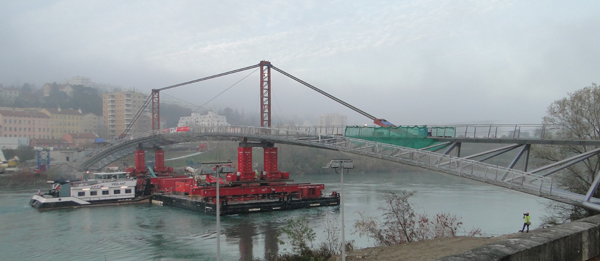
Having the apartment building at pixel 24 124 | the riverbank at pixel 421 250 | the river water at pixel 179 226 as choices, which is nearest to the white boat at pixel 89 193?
the river water at pixel 179 226

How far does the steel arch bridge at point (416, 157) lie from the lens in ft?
51.2

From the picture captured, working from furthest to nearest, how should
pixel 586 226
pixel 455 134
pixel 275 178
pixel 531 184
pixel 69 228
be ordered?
1. pixel 275 178
2. pixel 69 228
3. pixel 455 134
4. pixel 531 184
5. pixel 586 226

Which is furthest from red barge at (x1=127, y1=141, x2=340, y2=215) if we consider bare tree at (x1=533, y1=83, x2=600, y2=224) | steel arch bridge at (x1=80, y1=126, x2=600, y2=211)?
bare tree at (x1=533, y1=83, x2=600, y2=224)

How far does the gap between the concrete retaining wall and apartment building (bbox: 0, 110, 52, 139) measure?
84561 millimetres

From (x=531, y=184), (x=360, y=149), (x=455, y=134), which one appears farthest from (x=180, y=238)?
(x=531, y=184)

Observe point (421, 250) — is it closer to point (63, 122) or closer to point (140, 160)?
point (140, 160)

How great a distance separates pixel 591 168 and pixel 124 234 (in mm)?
24218

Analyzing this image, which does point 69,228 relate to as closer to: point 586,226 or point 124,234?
point 124,234

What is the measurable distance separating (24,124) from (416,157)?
75427mm

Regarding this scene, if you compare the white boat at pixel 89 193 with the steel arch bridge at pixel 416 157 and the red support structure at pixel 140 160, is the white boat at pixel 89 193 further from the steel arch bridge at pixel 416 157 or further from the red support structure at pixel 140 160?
the red support structure at pixel 140 160

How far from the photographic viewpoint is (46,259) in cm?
1903

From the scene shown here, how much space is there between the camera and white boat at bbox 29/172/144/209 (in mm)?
35150

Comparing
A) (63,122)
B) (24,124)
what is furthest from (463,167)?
(63,122)

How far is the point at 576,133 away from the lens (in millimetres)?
18375
